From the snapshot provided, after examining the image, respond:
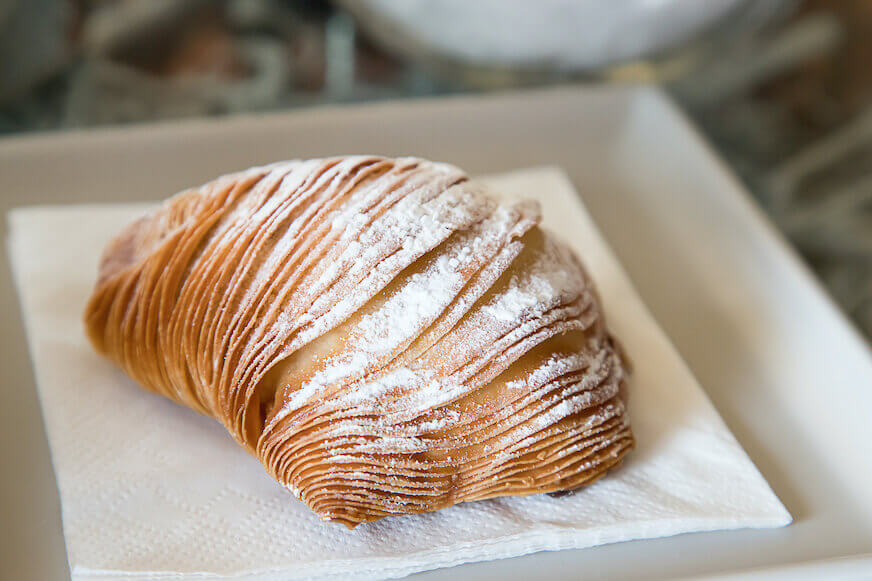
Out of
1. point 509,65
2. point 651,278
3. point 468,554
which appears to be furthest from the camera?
point 509,65

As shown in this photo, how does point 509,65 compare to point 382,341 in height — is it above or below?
above

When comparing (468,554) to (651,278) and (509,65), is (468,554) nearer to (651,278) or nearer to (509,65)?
(651,278)

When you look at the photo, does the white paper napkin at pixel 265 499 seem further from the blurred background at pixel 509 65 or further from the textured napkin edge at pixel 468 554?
the blurred background at pixel 509 65

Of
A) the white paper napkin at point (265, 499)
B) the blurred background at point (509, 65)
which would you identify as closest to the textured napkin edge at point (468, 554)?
the white paper napkin at point (265, 499)

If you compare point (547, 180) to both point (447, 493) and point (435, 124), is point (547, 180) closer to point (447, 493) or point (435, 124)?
point (435, 124)

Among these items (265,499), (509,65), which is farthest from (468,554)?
(509,65)

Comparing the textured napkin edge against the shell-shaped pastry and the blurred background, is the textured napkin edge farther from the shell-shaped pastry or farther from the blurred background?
the blurred background
